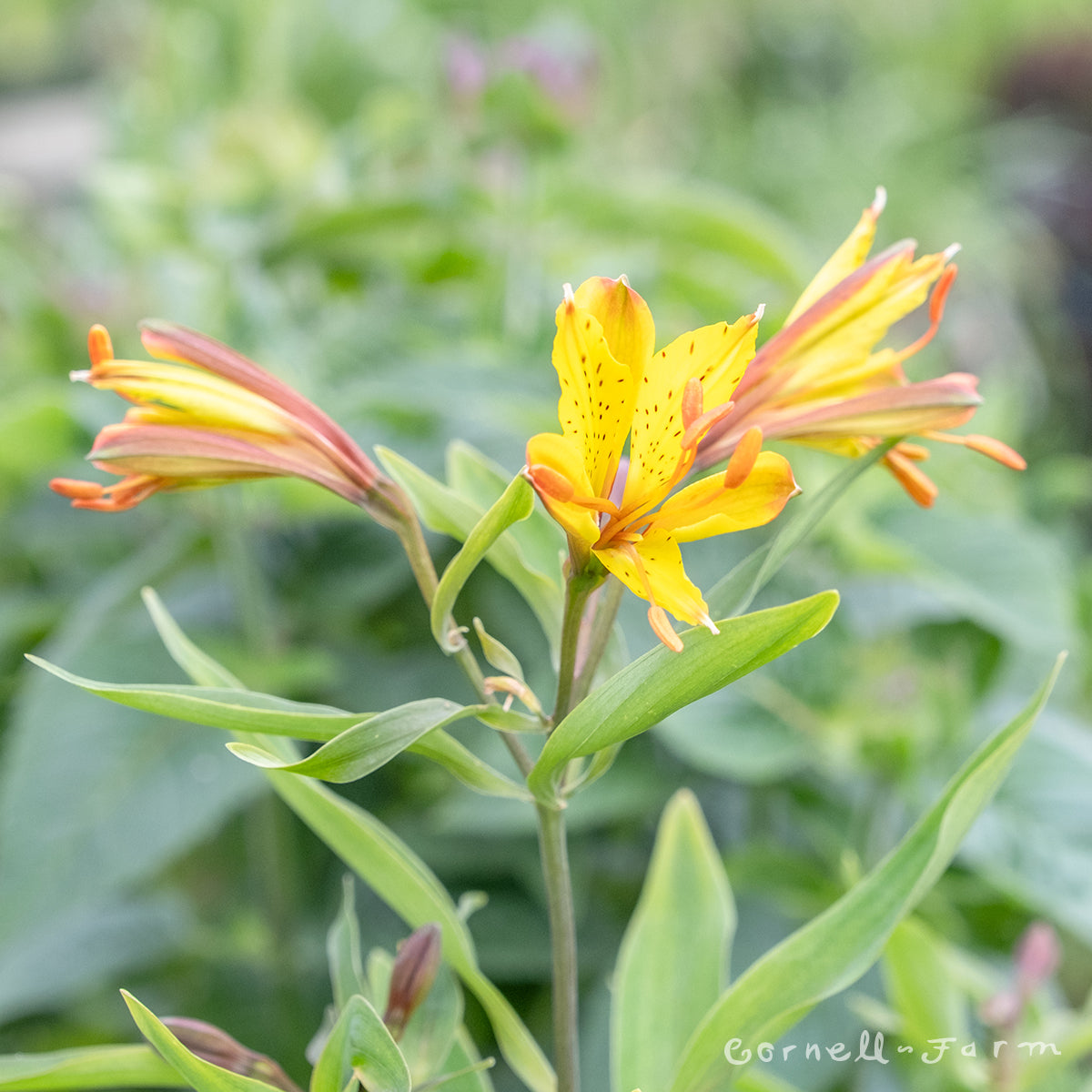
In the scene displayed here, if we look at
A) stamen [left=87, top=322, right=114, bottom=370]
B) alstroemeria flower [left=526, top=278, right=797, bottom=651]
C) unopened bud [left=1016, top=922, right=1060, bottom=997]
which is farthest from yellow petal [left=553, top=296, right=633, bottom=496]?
unopened bud [left=1016, top=922, right=1060, bottom=997]

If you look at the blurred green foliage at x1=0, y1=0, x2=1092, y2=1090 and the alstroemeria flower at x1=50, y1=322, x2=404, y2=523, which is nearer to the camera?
the alstroemeria flower at x1=50, y1=322, x2=404, y2=523

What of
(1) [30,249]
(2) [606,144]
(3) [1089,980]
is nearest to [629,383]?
(3) [1089,980]

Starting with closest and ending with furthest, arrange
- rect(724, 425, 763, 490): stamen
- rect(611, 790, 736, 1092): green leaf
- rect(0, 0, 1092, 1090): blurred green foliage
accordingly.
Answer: rect(724, 425, 763, 490): stamen → rect(611, 790, 736, 1092): green leaf → rect(0, 0, 1092, 1090): blurred green foliage

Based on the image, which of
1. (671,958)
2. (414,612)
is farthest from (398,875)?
(414,612)

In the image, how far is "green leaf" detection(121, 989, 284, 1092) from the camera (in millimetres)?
239

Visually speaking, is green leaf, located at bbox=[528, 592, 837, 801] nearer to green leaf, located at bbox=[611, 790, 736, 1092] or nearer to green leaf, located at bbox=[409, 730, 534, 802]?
green leaf, located at bbox=[409, 730, 534, 802]

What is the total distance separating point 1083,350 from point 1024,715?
60.8 inches

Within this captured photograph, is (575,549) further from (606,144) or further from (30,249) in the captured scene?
(606,144)

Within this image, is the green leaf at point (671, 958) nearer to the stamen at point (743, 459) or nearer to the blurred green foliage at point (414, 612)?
the blurred green foliage at point (414, 612)

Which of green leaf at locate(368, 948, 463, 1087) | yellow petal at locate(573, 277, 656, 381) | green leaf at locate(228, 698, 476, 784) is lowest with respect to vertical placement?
green leaf at locate(368, 948, 463, 1087)

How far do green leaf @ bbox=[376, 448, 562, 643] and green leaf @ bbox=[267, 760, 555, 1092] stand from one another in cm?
7

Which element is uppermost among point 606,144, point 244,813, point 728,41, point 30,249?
point 728,41

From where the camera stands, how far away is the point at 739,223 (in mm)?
669

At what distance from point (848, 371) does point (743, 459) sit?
74 mm
